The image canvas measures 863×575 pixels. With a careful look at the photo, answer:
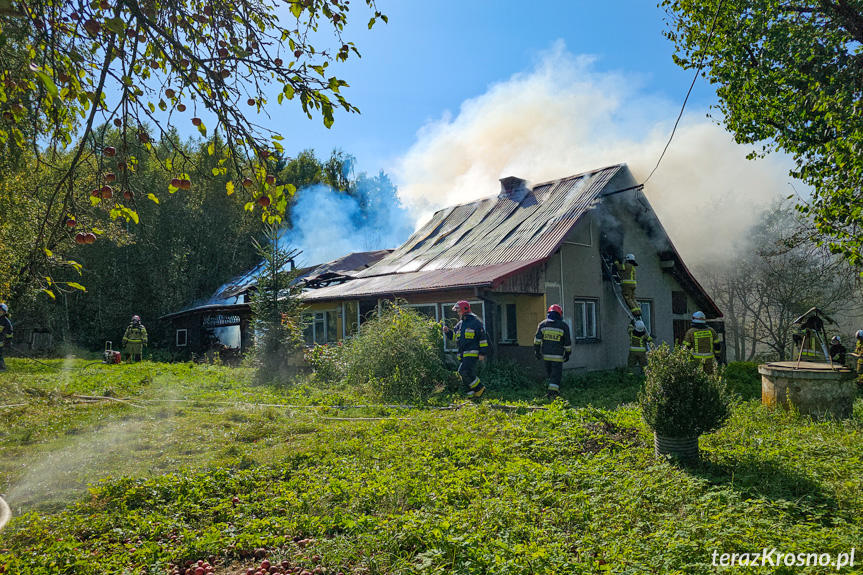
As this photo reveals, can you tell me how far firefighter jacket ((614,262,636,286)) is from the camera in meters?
16.5

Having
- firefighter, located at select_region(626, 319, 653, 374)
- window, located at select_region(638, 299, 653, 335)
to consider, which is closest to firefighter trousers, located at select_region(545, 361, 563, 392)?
firefighter, located at select_region(626, 319, 653, 374)

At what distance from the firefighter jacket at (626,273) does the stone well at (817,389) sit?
803cm

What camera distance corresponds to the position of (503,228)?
18094mm

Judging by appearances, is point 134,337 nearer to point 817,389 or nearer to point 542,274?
point 542,274

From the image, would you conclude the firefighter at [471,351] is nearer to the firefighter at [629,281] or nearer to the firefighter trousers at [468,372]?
the firefighter trousers at [468,372]

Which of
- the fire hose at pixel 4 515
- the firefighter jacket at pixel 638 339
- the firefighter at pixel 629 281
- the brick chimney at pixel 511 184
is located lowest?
the fire hose at pixel 4 515

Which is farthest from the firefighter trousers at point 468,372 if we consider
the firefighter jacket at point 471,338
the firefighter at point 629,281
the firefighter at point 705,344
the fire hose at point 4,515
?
the fire hose at point 4,515

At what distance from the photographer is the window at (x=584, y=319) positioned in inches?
617

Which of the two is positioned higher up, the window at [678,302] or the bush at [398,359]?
the window at [678,302]

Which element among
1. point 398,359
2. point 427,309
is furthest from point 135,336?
point 398,359

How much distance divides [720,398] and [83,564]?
5.87 meters

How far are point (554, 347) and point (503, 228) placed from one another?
771 centimetres

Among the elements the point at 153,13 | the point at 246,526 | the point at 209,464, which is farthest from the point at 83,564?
the point at 153,13

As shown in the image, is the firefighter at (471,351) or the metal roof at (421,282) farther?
the metal roof at (421,282)
